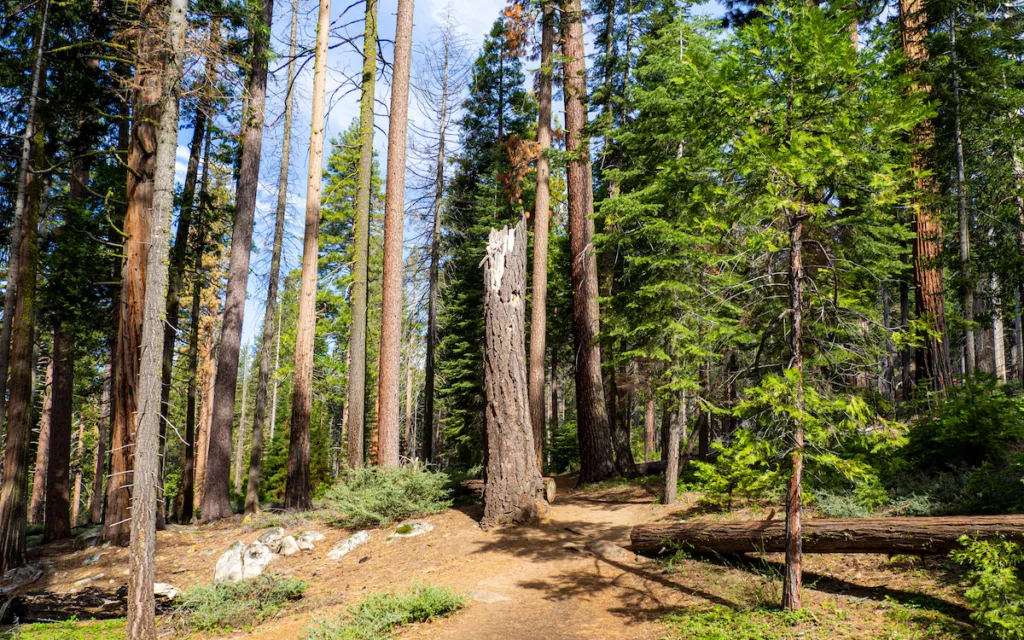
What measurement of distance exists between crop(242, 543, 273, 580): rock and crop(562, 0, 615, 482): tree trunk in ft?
24.4

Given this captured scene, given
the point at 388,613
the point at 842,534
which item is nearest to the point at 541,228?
the point at 842,534

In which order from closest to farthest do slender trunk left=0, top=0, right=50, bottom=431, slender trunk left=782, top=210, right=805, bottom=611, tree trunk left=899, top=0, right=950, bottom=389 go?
slender trunk left=782, top=210, right=805, bottom=611 → tree trunk left=899, top=0, right=950, bottom=389 → slender trunk left=0, top=0, right=50, bottom=431

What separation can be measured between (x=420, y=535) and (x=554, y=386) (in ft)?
56.5

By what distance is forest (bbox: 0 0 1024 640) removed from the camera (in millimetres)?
5676

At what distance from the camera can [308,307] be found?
→ 1378 cm

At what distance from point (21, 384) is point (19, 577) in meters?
3.86

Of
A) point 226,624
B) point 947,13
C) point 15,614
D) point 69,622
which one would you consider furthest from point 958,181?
point 15,614

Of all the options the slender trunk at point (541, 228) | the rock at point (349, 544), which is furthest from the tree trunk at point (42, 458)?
the slender trunk at point (541, 228)

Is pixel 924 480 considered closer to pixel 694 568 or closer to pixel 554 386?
pixel 694 568

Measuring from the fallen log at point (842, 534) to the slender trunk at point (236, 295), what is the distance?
10775mm

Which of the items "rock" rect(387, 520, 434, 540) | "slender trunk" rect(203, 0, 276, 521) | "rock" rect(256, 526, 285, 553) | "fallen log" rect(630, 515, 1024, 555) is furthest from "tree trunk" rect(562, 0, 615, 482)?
"rock" rect(256, 526, 285, 553)

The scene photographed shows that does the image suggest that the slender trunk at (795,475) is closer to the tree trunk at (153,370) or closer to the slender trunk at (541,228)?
the tree trunk at (153,370)

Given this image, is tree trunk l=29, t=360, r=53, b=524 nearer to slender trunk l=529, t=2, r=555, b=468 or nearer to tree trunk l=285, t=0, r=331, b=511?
tree trunk l=285, t=0, r=331, b=511

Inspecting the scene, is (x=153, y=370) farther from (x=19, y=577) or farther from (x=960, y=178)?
(x=960, y=178)
